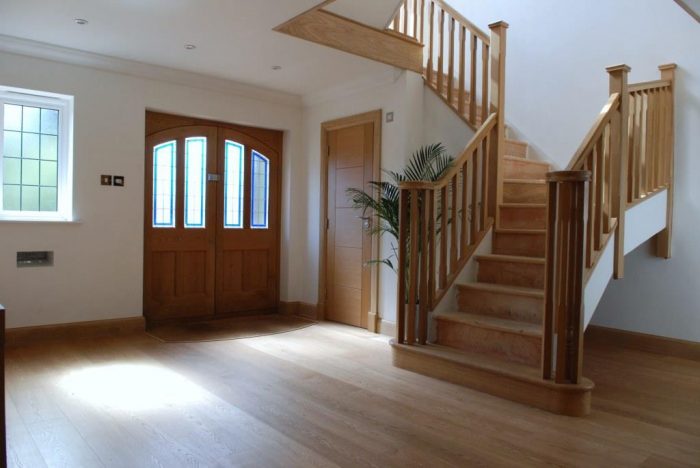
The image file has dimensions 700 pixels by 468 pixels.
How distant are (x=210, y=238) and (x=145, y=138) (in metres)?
1.16

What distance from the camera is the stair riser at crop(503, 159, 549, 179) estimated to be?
4598 millimetres

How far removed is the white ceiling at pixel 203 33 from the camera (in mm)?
3430

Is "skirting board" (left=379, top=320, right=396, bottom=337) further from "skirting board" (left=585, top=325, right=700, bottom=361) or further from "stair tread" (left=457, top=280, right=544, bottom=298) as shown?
"skirting board" (left=585, top=325, right=700, bottom=361)

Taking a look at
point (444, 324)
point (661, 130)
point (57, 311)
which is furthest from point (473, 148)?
point (57, 311)

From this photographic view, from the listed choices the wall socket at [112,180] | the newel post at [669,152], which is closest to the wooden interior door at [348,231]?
the wall socket at [112,180]

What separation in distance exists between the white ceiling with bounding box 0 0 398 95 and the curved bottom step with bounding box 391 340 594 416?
2439mm

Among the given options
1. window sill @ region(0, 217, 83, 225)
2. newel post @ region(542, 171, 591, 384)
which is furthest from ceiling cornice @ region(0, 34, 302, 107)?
newel post @ region(542, 171, 591, 384)

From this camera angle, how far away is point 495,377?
3.09 meters

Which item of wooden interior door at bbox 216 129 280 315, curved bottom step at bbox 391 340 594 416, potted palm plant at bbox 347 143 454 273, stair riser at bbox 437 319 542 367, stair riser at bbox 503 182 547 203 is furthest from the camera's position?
wooden interior door at bbox 216 129 280 315

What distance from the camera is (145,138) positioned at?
4844mm

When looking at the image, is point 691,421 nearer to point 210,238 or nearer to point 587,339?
point 587,339

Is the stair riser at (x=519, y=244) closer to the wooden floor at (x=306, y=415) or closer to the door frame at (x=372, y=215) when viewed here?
the wooden floor at (x=306, y=415)

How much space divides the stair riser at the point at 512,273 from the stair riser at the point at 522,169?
1051 millimetres

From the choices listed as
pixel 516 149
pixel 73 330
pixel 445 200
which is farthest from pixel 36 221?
pixel 516 149
